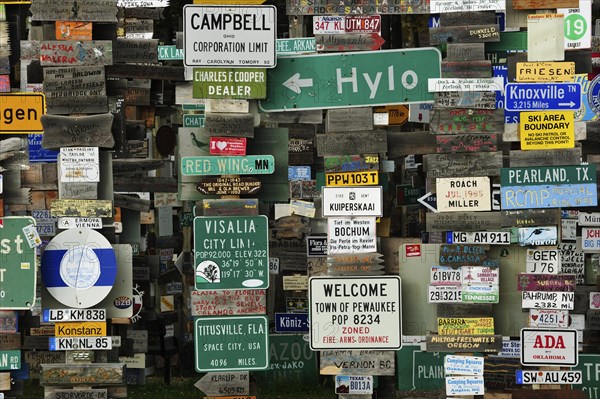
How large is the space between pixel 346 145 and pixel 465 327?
6.99ft

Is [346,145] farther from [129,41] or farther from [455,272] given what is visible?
[129,41]

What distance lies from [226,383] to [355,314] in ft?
4.83

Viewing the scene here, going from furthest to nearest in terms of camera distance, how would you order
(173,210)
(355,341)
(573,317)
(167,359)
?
(173,210)
(167,359)
(573,317)
(355,341)

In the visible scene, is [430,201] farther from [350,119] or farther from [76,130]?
[76,130]

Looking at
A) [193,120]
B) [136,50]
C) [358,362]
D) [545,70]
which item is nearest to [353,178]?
[358,362]

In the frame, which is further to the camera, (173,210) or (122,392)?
(173,210)

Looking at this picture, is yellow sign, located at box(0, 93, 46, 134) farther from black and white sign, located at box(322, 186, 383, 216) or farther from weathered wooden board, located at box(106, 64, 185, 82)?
black and white sign, located at box(322, 186, 383, 216)

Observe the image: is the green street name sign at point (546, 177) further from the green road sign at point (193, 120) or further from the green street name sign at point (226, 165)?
the green road sign at point (193, 120)

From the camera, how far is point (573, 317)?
645 inches

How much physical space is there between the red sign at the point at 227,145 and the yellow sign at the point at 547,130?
8.97ft

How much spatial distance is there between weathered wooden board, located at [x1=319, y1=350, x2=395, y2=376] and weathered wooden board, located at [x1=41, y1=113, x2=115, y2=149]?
121 inches

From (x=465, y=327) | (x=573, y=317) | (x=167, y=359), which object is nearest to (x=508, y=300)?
(x=465, y=327)

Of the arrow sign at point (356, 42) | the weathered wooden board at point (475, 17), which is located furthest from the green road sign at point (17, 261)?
the weathered wooden board at point (475, 17)

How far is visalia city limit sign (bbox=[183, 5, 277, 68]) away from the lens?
1233 centimetres
